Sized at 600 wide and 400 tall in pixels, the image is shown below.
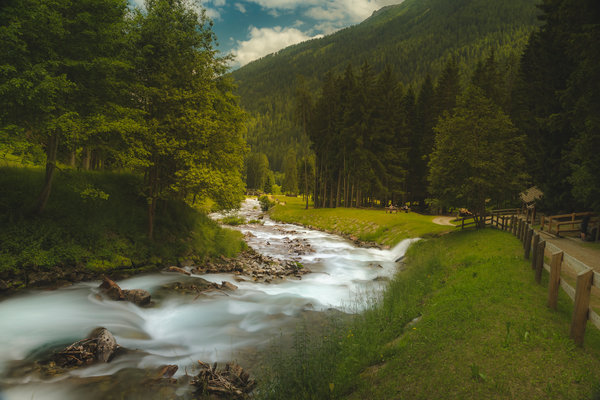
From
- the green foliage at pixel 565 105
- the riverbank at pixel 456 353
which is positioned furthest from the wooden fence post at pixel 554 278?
the green foliage at pixel 565 105

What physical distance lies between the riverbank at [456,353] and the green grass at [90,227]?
1207 centimetres

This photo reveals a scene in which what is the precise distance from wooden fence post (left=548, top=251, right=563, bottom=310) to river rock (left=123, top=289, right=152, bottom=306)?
14242 mm

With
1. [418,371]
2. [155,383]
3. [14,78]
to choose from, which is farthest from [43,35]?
[418,371]

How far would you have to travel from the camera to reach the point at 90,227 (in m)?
15.1

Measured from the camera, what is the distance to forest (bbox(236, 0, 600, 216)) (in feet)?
59.7

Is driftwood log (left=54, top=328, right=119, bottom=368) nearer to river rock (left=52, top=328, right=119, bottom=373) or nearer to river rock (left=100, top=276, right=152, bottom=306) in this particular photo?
river rock (left=52, top=328, right=119, bottom=373)

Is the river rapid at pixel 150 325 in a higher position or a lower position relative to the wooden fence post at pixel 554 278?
lower

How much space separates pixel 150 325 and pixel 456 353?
10.1 metres

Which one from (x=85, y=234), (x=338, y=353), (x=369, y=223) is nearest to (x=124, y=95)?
(x=85, y=234)

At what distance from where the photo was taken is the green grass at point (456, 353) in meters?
5.08

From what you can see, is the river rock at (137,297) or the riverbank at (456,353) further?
the river rock at (137,297)

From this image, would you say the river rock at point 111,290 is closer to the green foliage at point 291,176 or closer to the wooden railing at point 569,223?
the wooden railing at point 569,223

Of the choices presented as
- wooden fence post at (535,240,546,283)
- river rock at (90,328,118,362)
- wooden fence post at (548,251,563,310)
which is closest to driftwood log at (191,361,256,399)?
river rock at (90,328,118,362)

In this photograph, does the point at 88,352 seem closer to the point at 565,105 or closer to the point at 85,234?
the point at 85,234
